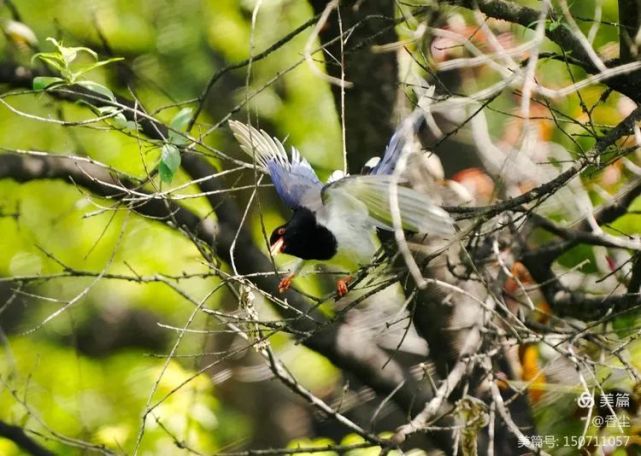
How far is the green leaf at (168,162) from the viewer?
1.93 m

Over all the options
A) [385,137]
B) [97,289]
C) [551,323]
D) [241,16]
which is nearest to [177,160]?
[385,137]

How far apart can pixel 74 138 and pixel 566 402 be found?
1870 mm

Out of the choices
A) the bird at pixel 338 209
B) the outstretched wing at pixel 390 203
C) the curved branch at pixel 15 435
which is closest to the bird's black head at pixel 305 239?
the bird at pixel 338 209

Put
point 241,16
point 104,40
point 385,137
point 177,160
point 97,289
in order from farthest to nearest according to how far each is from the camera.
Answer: point 97,289 → point 241,16 → point 104,40 → point 385,137 → point 177,160

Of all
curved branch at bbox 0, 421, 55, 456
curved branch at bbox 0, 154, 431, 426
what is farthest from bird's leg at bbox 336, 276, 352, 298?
curved branch at bbox 0, 421, 55, 456

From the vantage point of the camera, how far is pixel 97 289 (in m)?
4.00

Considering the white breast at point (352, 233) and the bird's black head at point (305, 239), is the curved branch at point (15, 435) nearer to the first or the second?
the bird's black head at point (305, 239)

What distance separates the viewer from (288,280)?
2398 mm

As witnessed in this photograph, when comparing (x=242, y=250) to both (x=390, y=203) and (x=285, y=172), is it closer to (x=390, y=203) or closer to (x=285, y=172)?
(x=285, y=172)

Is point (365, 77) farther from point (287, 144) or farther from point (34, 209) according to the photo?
point (34, 209)

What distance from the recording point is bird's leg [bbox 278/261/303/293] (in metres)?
2.35

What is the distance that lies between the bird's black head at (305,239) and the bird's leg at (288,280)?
0.05 meters

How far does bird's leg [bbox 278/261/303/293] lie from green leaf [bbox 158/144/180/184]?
0.48 metres

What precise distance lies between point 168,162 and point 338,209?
1.79ft
